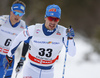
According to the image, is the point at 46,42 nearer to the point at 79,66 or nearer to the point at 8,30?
the point at 8,30

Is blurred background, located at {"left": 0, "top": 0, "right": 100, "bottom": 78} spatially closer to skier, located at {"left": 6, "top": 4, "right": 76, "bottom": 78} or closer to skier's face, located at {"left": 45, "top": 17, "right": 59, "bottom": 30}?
skier, located at {"left": 6, "top": 4, "right": 76, "bottom": 78}

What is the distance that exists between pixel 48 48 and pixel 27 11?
53.2 feet

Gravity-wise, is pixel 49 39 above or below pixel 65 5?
below

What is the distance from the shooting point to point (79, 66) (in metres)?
9.90

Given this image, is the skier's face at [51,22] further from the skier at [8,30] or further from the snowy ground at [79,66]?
the snowy ground at [79,66]

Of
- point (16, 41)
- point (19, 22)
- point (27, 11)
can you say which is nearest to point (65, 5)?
point (27, 11)

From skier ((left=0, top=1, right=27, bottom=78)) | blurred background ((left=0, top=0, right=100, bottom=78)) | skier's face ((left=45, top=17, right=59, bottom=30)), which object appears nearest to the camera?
skier's face ((left=45, top=17, right=59, bottom=30))

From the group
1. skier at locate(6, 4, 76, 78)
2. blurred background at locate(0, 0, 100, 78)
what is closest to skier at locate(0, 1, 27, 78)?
skier at locate(6, 4, 76, 78)

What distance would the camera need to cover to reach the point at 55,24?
3467 mm

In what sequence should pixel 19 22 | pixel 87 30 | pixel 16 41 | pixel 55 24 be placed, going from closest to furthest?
pixel 55 24 → pixel 16 41 → pixel 19 22 → pixel 87 30

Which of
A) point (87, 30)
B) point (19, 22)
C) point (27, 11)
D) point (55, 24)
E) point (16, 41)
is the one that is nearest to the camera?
point (55, 24)

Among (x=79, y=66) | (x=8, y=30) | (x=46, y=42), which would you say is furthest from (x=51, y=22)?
(x=79, y=66)

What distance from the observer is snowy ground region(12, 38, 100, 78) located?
798 centimetres

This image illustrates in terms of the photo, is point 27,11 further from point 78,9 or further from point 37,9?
point 78,9
